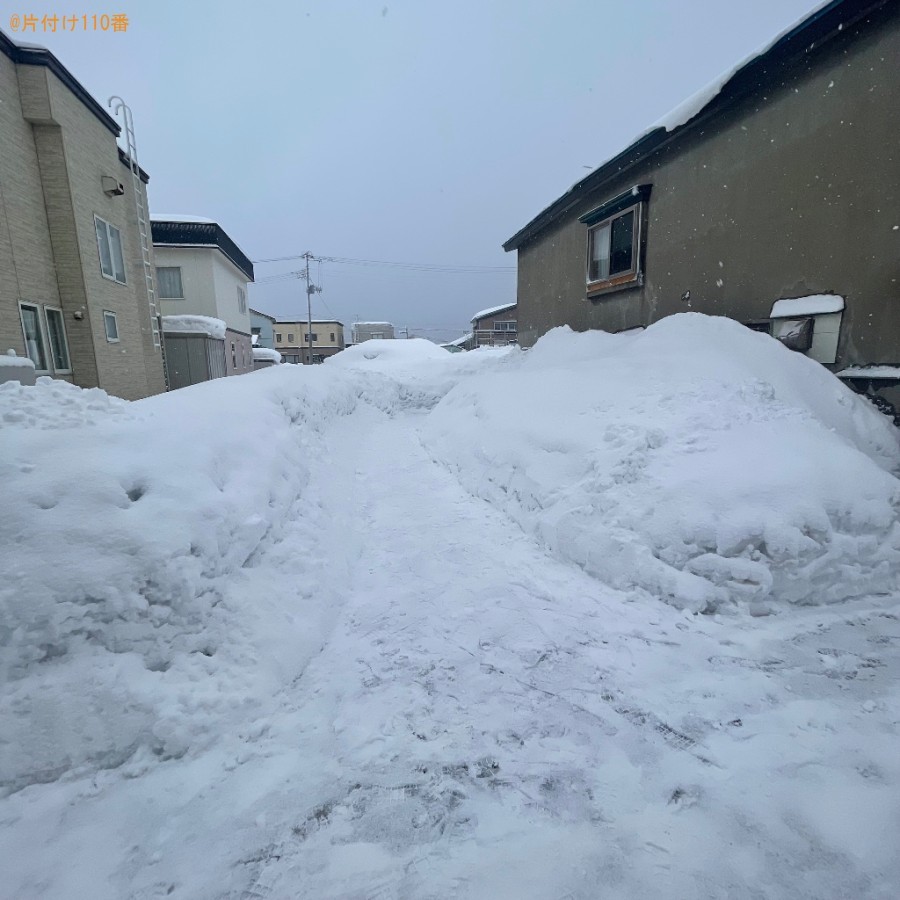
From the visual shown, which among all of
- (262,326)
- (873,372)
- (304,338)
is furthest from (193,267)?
(304,338)

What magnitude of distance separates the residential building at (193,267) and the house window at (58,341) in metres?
9.27

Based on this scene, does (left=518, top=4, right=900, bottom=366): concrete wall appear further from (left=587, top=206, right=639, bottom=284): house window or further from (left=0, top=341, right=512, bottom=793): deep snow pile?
(left=0, top=341, right=512, bottom=793): deep snow pile

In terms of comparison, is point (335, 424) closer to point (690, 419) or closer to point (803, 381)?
point (690, 419)

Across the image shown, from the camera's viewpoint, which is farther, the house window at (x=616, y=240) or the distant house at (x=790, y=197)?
the house window at (x=616, y=240)

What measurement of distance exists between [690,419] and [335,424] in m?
5.86

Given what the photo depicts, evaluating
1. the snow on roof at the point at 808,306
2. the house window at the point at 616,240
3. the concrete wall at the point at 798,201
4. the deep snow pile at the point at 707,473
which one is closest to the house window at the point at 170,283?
the house window at the point at 616,240

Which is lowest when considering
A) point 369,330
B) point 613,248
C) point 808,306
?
point 808,306

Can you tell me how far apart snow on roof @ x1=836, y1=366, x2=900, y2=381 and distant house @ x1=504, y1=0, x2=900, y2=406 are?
2cm

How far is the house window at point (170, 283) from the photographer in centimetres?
1892

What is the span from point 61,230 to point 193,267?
10128mm

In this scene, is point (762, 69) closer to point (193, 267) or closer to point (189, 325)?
point (189, 325)

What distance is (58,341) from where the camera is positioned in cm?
971

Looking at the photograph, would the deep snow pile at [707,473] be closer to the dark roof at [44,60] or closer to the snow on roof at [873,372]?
the snow on roof at [873,372]

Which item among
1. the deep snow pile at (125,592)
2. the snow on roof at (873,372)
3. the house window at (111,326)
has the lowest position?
the deep snow pile at (125,592)
